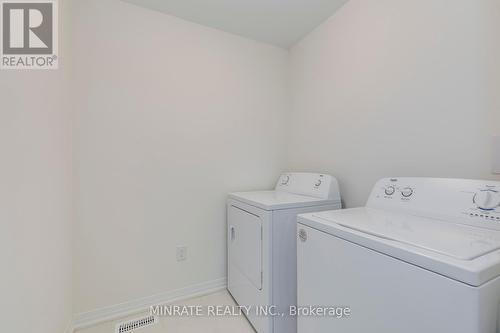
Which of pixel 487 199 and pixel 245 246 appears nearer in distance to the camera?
pixel 487 199

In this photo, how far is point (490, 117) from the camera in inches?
38.3

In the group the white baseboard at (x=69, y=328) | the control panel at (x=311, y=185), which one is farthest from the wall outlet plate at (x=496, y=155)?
the white baseboard at (x=69, y=328)

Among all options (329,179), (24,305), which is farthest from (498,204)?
(24,305)

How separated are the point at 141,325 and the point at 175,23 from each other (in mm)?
2272

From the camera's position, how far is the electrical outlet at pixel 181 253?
1810mm

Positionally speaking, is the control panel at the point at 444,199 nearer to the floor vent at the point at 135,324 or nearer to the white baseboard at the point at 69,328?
the floor vent at the point at 135,324

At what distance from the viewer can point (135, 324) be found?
1.52 metres

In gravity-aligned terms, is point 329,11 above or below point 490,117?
above

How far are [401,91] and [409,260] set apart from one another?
105 centimetres

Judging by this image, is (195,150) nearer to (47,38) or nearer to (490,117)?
(47,38)

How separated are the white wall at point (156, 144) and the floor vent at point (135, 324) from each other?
0.17 m

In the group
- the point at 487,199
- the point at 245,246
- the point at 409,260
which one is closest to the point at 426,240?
the point at 409,260

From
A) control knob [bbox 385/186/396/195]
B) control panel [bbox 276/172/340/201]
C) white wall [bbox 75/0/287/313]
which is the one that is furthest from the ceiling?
control knob [bbox 385/186/396/195]

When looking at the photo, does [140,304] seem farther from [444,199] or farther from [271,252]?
[444,199]
